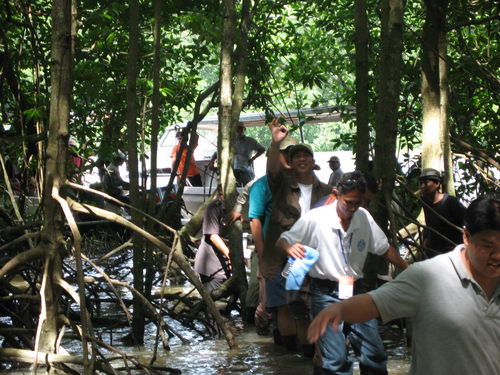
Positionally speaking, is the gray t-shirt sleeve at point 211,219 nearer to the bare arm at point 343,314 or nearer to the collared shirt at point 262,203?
the collared shirt at point 262,203

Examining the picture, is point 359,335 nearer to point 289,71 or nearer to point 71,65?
point 71,65

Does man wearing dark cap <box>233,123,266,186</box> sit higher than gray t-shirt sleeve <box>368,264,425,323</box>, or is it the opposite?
man wearing dark cap <box>233,123,266,186</box>

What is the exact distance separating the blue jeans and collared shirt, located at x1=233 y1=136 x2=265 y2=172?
8.97 meters

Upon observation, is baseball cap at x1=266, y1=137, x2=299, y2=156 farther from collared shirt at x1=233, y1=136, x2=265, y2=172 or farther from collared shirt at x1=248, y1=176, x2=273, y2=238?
collared shirt at x1=233, y1=136, x2=265, y2=172

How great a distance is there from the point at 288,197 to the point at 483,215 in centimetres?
434

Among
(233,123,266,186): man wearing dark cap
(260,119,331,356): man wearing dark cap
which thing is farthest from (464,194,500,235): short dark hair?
(233,123,266,186): man wearing dark cap

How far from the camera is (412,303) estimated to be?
149 inches

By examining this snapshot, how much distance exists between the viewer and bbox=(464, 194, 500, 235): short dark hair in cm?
368

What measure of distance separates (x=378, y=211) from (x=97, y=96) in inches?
213

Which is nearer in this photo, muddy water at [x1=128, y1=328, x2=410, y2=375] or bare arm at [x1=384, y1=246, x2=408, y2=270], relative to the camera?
bare arm at [x1=384, y1=246, x2=408, y2=270]

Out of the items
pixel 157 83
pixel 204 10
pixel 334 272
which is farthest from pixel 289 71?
pixel 334 272

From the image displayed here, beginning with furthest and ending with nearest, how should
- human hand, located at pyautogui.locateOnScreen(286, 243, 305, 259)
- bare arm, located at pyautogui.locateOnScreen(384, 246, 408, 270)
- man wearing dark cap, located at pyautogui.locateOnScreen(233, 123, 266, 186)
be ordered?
man wearing dark cap, located at pyautogui.locateOnScreen(233, 123, 266, 186) → bare arm, located at pyautogui.locateOnScreen(384, 246, 408, 270) → human hand, located at pyautogui.locateOnScreen(286, 243, 305, 259)

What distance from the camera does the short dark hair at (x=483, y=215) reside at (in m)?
3.68

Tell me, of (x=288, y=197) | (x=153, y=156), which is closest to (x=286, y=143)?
(x=288, y=197)
